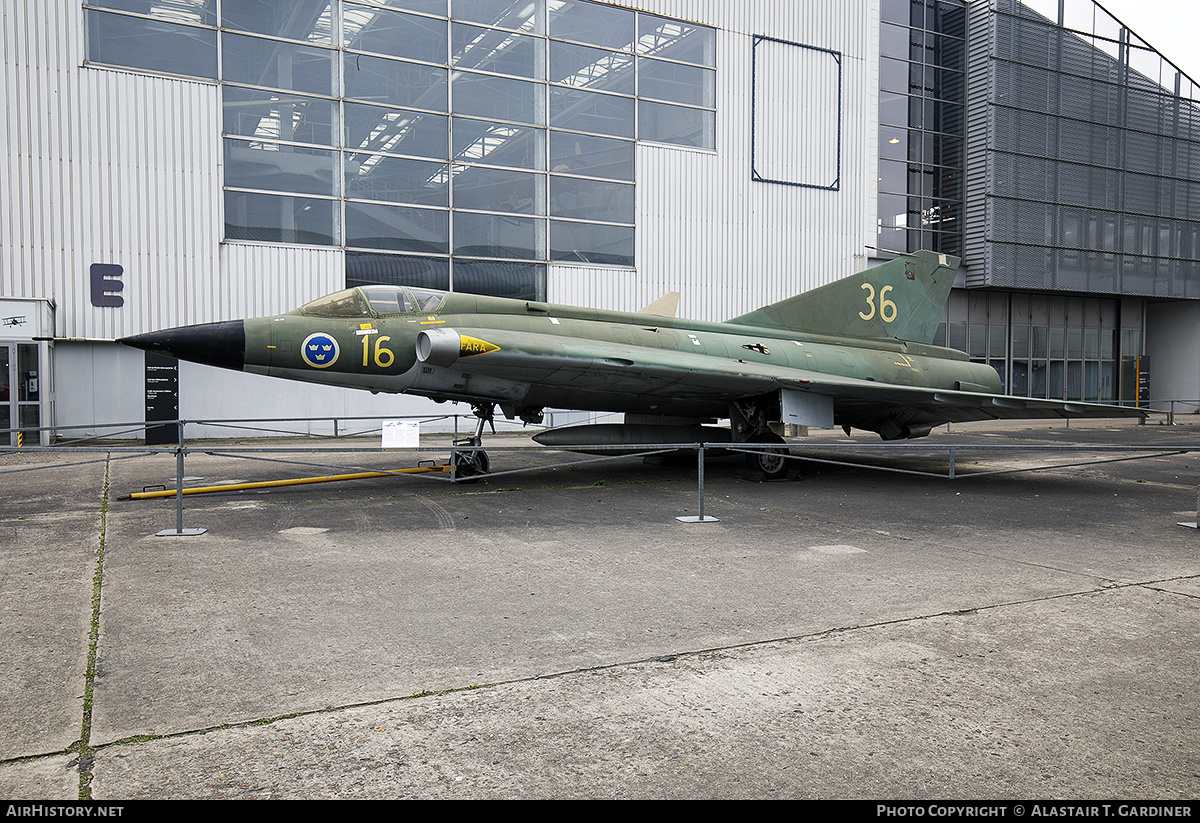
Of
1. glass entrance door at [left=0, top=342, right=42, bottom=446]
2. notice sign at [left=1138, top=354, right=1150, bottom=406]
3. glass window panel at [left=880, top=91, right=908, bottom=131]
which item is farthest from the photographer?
notice sign at [left=1138, top=354, right=1150, bottom=406]

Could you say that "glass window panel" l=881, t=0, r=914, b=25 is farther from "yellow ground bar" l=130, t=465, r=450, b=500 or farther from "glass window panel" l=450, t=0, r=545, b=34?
"yellow ground bar" l=130, t=465, r=450, b=500

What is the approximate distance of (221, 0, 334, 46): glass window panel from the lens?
18078 mm

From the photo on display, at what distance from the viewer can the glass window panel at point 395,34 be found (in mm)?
19172

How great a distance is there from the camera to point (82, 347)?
1756cm

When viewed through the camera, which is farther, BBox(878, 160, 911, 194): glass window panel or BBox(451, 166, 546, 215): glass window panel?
BBox(878, 160, 911, 194): glass window panel

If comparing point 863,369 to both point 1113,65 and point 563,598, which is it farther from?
point 1113,65

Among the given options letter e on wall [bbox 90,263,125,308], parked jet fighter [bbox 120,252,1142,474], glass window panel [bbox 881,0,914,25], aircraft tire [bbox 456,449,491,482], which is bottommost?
aircraft tire [bbox 456,449,491,482]

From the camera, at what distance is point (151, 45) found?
17453 millimetres

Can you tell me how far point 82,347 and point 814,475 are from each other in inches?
657

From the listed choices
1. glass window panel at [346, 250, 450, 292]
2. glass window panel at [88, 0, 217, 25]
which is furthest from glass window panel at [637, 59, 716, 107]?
glass window panel at [88, 0, 217, 25]

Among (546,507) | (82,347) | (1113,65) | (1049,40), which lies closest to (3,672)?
(546,507)

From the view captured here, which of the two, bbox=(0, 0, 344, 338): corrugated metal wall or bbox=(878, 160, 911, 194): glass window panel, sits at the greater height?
bbox=(878, 160, 911, 194): glass window panel

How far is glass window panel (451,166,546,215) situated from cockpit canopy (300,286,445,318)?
422 inches

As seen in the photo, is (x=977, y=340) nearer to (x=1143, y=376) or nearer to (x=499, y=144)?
(x=1143, y=376)
